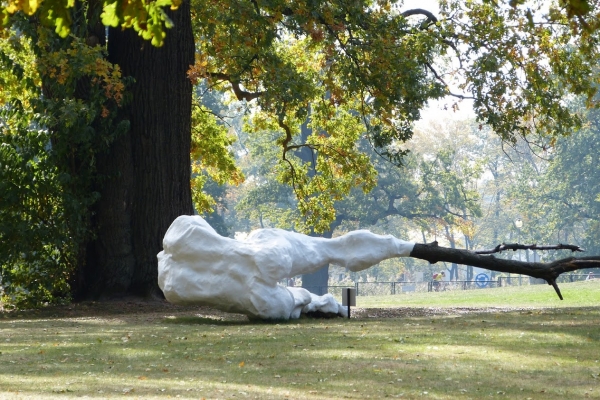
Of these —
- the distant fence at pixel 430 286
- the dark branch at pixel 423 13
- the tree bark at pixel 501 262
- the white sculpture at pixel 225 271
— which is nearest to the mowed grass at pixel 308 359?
the white sculpture at pixel 225 271

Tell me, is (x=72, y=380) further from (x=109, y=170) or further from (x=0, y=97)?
(x=0, y=97)

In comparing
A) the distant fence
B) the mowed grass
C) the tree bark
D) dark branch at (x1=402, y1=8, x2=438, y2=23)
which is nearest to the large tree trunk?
the mowed grass

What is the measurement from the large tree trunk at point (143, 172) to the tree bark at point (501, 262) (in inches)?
209

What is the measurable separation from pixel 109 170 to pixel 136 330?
6798 mm

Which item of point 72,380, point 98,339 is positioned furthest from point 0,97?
point 72,380

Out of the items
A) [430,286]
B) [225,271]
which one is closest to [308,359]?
[225,271]

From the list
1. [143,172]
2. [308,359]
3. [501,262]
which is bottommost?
[308,359]

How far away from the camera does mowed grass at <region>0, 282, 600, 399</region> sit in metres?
7.75

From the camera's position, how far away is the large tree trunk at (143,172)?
19.3m

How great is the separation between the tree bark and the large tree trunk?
5310 millimetres

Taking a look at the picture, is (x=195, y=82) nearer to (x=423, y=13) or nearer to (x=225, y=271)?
(x=225, y=271)

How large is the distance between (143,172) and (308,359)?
10.7 metres

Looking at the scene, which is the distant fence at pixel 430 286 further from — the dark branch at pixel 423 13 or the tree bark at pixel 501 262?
the tree bark at pixel 501 262

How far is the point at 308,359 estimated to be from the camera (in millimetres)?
9688
